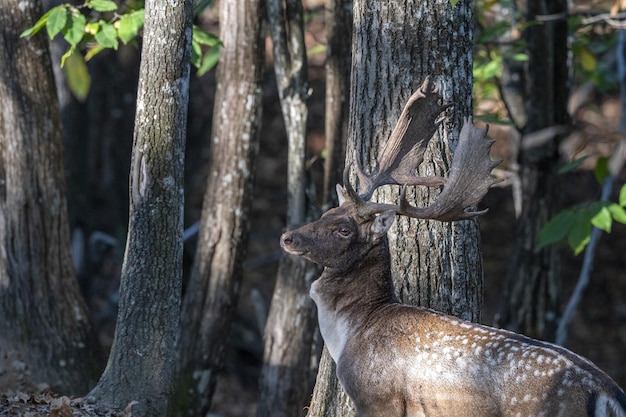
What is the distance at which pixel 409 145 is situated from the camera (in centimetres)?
517

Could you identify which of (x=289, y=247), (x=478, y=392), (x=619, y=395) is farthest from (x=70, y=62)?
(x=619, y=395)

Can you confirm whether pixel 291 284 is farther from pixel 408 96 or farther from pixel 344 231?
pixel 344 231

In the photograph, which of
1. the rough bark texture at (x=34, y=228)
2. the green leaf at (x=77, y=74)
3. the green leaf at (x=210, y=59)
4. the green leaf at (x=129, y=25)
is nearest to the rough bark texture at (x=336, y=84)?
the green leaf at (x=210, y=59)

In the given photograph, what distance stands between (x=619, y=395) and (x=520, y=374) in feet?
1.45

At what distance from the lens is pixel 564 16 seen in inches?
336

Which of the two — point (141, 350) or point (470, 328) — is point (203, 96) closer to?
point (141, 350)

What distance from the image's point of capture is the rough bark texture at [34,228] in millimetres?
6988

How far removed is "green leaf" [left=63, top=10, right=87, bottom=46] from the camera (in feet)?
20.2

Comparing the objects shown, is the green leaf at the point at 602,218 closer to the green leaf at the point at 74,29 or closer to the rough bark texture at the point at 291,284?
the rough bark texture at the point at 291,284

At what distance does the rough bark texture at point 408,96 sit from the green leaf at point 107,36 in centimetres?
204

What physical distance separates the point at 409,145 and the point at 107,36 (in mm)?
2624

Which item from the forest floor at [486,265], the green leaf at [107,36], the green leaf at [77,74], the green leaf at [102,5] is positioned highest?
the green leaf at [102,5]

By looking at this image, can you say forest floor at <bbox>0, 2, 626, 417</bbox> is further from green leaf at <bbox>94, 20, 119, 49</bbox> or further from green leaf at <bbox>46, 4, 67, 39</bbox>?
green leaf at <bbox>46, 4, 67, 39</bbox>

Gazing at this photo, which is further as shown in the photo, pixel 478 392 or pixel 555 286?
pixel 555 286
